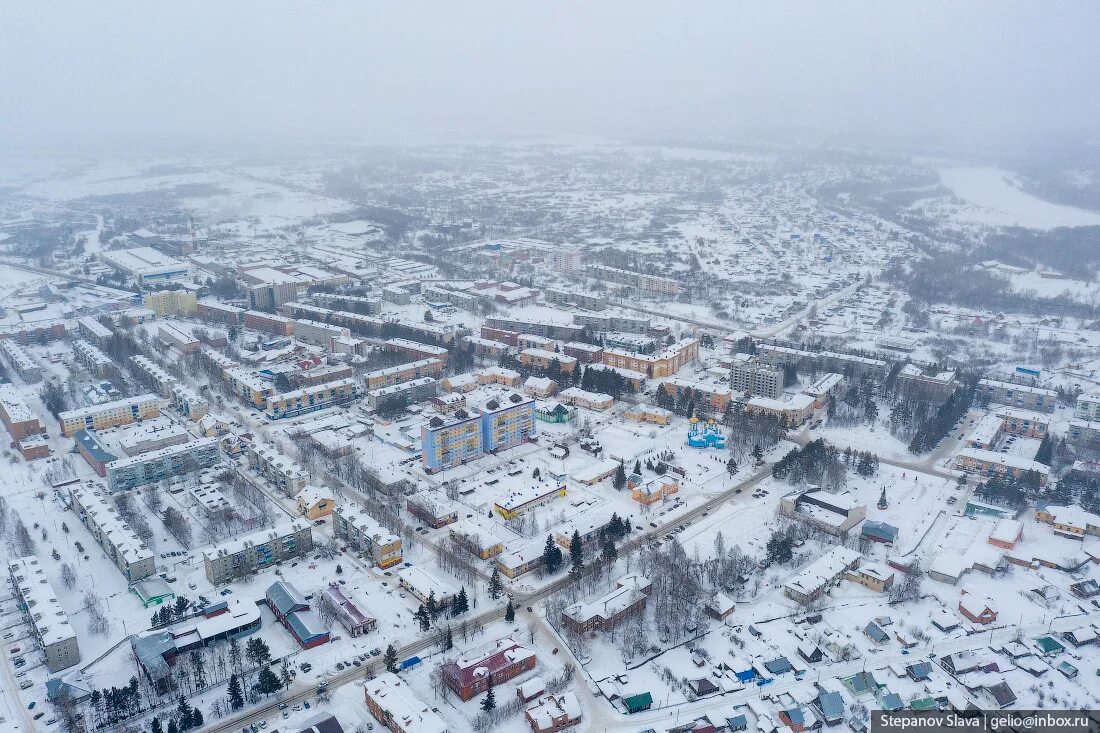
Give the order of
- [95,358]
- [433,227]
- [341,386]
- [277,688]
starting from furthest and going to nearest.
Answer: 1. [433,227]
2. [95,358]
3. [341,386]
4. [277,688]

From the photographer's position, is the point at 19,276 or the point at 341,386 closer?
the point at 341,386

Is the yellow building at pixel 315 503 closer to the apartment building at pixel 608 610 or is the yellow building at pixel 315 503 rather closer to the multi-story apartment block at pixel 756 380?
the apartment building at pixel 608 610

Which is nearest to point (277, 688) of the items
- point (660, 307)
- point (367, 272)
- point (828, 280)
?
point (660, 307)

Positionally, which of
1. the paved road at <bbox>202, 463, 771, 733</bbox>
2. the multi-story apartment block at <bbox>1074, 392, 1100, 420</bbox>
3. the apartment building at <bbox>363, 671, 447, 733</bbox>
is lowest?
the paved road at <bbox>202, 463, 771, 733</bbox>

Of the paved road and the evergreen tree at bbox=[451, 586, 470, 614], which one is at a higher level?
the evergreen tree at bbox=[451, 586, 470, 614]

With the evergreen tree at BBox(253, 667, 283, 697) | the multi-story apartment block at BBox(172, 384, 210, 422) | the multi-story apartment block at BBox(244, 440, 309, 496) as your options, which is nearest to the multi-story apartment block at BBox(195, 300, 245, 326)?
the multi-story apartment block at BBox(172, 384, 210, 422)

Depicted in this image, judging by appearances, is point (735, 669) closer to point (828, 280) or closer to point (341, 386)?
point (341, 386)

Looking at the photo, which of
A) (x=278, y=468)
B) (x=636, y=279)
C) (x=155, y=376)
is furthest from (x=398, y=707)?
(x=636, y=279)

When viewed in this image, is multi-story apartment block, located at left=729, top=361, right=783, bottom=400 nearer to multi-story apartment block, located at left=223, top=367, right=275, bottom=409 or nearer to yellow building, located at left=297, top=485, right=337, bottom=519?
yellow building, located at left=297, top=485, right=337, bottom=519
